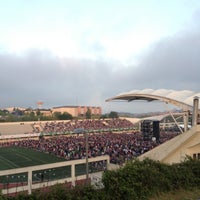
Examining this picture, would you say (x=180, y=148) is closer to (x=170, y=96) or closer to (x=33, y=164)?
(x=170, y=96)

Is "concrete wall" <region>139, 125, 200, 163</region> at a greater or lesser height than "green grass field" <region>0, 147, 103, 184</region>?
greater

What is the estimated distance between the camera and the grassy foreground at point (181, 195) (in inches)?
399

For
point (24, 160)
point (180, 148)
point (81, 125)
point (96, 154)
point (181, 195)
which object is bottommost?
point (24, 160)

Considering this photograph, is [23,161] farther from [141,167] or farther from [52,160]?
[141,167]

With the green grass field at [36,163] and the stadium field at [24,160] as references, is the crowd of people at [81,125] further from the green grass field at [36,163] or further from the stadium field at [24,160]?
the green grass field at [36,163]

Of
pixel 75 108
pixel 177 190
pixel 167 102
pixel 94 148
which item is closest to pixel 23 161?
pixel 94 148

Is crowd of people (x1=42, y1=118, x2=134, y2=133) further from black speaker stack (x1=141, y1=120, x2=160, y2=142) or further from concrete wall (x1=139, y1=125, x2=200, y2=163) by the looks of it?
concrete wall (x1=139, y1=125, x2=200, y2=163)

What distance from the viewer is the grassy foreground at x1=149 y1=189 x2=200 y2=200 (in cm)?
1014

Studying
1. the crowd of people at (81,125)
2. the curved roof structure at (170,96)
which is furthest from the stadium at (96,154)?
the crowd of people at (81,125)

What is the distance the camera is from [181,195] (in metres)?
10.5

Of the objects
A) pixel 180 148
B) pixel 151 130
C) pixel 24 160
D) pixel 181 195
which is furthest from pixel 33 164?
pixel 181 195

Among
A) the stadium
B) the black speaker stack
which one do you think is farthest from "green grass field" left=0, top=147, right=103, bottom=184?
the black speaker stack

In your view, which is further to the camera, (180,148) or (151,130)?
(151,130)

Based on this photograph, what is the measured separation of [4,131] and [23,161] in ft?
119
